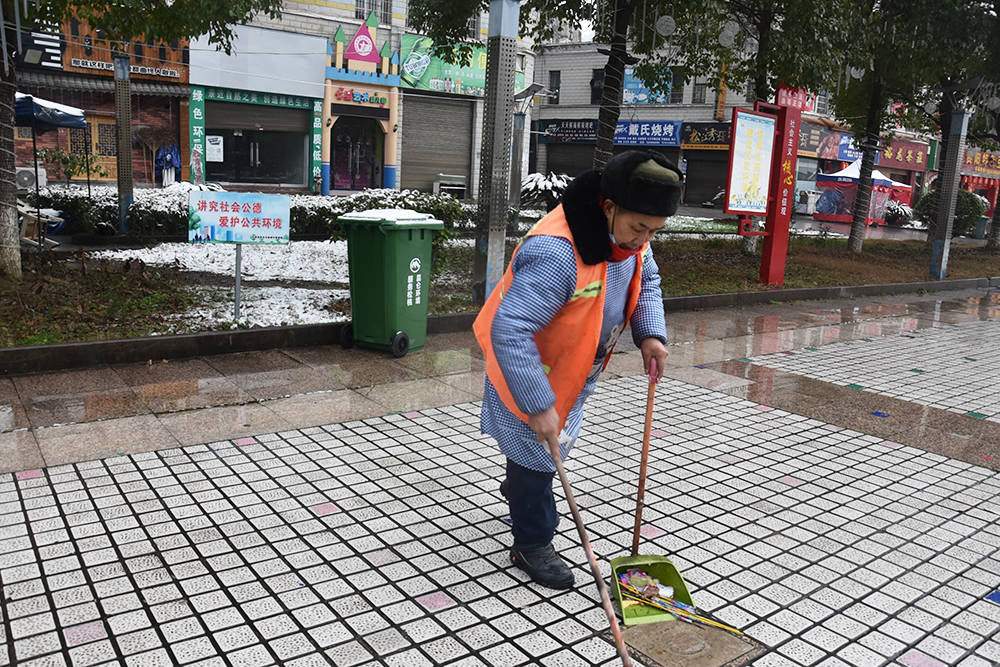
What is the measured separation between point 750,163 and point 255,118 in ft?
62.8

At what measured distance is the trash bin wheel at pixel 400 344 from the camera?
6.68 m

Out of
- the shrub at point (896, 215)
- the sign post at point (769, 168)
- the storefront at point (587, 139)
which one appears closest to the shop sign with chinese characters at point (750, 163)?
the sign post at point (769, 168)

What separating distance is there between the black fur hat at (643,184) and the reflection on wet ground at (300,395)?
2.98 m

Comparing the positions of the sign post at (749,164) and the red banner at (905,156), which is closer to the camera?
the sign post at (749,164)

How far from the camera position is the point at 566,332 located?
3.00 meters

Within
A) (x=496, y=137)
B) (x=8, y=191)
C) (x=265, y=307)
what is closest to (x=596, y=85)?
(x=496, y=137)

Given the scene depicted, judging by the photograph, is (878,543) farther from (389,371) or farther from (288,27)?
(288,27)

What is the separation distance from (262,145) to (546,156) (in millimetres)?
18088

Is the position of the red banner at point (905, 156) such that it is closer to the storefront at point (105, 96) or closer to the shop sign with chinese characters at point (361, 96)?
the shop sign with chinese characters at point (361, 96)

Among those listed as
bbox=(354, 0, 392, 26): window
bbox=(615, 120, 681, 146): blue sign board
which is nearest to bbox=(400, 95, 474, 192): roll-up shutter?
bbox=(354, 0, 392, 26): window

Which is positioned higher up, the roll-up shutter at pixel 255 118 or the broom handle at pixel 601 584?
the roll-up shutter at pixel 255 118

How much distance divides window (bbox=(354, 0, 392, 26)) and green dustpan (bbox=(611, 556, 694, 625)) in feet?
88.7

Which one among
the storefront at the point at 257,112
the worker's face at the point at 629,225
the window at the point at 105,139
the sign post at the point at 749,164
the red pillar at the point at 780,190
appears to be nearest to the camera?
the worker's face at the point at 629,225

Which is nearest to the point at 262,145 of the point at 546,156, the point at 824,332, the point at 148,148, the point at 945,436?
the point at 148,148
